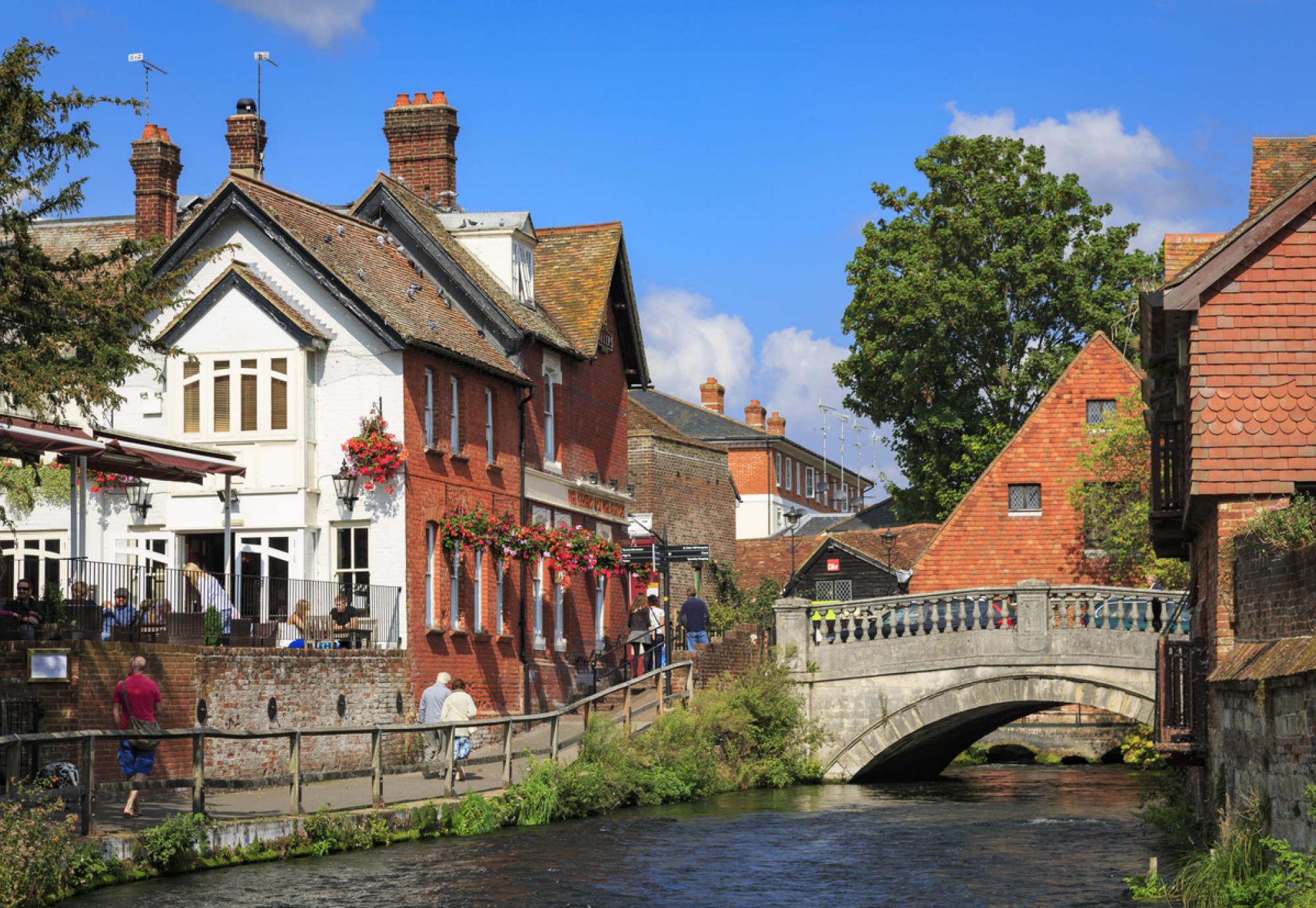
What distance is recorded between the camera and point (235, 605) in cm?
2898

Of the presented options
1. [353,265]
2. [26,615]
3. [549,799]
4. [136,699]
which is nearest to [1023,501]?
[353,265]

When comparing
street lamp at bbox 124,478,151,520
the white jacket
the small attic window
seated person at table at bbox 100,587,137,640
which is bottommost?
the white jacket

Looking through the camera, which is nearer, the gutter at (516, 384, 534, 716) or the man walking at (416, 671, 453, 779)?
the man walking at (416, 671, 453, 779)

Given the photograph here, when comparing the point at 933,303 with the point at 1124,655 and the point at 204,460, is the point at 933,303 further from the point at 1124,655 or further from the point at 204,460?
the point at 204,460

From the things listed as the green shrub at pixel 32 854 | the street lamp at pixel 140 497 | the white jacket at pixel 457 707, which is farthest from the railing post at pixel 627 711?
the green shrub at pixel 32 854

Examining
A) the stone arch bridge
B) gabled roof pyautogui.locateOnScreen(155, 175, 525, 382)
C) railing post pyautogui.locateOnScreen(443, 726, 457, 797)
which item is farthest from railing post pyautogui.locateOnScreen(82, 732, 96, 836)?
the stone arch bridge

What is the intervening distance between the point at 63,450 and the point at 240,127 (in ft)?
50.2

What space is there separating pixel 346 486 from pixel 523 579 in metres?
5.56

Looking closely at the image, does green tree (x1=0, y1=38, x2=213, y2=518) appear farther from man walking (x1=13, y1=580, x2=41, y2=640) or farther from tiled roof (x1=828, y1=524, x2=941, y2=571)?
tiled roof (x1=828, y1=524, x2=941, y2=571)

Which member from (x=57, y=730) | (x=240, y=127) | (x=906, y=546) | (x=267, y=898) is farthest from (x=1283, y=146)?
(x=906, y=546)

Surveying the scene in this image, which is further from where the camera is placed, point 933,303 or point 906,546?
point 906,546

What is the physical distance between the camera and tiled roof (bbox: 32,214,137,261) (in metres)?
43.4

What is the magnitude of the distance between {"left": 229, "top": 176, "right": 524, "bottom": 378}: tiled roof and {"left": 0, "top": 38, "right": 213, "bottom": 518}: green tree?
12041 mm

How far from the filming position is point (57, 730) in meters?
23.2
